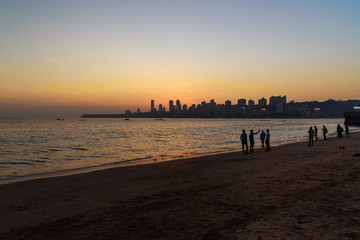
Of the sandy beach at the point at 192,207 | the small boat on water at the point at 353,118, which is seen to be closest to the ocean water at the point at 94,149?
the sandy beach at the point at 192,207

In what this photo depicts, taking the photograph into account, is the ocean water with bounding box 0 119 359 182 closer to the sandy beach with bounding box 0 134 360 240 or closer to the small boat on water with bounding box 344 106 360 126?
the sandy beach with bounding box 0 134 360 240

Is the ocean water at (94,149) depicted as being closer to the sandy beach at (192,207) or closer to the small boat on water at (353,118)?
the sandy beach at (192,207)

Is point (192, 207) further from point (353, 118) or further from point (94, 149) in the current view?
point (353, 118)

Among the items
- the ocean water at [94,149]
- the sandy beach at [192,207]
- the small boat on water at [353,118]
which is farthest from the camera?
the small boat on water at [353,118]

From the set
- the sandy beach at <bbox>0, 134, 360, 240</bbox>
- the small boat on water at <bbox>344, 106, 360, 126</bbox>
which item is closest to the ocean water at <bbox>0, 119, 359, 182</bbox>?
the sandy beach at <bbox>0, 134, 360, 240</bbox>

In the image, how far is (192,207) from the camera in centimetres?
801

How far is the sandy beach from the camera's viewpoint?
6137 mm

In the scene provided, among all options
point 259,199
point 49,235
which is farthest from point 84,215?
point 259,199

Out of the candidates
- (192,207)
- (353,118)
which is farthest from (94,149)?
(353,118)

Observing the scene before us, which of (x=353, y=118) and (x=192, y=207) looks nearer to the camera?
(x=192, y=207)

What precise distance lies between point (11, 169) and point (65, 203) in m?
13.8

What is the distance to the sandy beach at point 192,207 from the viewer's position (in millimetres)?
6137

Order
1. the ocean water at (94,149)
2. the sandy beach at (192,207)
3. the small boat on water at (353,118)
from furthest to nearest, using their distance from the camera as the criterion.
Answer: the small boat on water at (353,118) → the ocean water at (94,149) → the sandy beach at (192,207)

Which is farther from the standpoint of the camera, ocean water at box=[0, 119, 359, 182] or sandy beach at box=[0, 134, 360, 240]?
ocean water at box=[0, 119, 359, 182]
